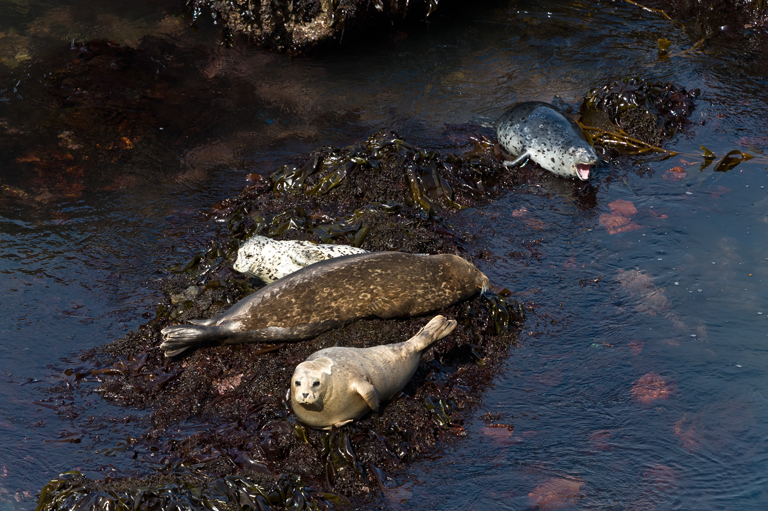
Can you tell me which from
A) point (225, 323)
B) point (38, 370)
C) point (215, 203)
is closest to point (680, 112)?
point (215, 203)

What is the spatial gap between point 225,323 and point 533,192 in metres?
3.86

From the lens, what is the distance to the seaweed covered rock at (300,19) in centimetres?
945

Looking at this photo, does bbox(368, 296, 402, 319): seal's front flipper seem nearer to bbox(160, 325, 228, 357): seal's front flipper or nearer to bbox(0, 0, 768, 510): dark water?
bbox(0, 0, 768, 510): dark water

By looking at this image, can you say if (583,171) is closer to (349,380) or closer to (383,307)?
(383,307)

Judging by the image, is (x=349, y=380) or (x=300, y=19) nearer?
(x=349, y=380)

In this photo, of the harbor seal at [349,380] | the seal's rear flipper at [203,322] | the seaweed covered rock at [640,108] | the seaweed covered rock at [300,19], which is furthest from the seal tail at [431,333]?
the seaweed covered rock at [300,19]

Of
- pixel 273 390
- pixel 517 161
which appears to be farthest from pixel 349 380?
pixel 517 161

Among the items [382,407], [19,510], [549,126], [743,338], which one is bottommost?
[19,510]

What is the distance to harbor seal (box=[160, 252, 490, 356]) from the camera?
4.84 m

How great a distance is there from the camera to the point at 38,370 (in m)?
4.92

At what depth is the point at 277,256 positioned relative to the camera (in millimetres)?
5570

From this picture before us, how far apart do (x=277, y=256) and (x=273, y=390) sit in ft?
4.57

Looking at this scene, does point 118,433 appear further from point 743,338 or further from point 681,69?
point 681,69

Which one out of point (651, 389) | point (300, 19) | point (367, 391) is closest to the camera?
point (367, 391)
